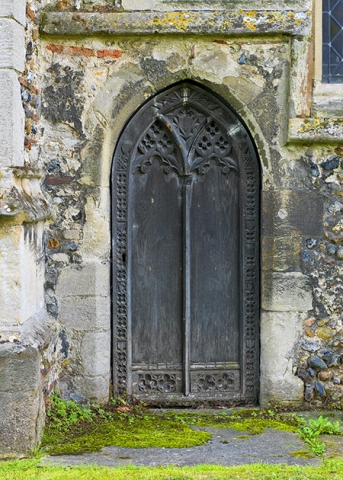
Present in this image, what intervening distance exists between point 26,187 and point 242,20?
1975 mm

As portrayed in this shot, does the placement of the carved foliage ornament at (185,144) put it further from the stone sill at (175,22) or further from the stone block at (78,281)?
the stone block at (78,281)

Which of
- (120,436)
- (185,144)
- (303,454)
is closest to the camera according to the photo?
(303,454)

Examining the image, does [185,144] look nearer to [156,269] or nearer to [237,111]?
[237,111]

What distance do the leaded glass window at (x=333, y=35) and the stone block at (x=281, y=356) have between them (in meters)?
1.98

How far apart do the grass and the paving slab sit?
106mm

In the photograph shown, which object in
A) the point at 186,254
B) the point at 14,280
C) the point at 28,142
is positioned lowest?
the point at 14,280

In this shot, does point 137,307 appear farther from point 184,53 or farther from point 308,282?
point 184,53

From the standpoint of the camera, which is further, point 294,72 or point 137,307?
point 137,307

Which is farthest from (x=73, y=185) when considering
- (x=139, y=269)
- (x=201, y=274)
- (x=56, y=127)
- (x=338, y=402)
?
(x=338, y=402)

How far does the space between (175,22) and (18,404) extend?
285 centimetres

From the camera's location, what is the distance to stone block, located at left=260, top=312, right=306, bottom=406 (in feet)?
15.8

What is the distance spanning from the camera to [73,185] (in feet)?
15.6

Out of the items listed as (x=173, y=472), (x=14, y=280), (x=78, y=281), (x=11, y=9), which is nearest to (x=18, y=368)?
(x=14, y=280)

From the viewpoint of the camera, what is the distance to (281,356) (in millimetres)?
4844
